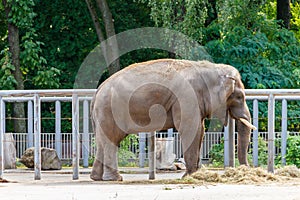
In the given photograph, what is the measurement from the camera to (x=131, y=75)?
698 inches

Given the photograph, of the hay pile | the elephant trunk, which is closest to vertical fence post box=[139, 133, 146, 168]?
the elephant trunk

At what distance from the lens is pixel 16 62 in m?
29.2

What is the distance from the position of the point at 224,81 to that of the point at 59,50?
561 inches

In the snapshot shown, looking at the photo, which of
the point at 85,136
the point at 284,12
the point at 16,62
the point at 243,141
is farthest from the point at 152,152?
the point at 284,12

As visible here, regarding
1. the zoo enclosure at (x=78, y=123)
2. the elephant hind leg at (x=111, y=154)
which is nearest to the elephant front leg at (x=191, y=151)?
the elephant hind leg at (x=111, y=154)

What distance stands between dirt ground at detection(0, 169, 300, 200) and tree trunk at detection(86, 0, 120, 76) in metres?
12.7

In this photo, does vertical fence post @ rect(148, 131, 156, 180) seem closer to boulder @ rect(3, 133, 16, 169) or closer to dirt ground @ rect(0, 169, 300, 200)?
dirt ground @ rect(0, 169, 300, 200)

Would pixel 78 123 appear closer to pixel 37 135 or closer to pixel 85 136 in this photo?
pixel 37 135

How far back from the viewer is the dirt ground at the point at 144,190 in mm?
13789

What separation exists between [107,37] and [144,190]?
15.5 meters

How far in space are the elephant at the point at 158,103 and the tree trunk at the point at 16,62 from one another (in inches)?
426

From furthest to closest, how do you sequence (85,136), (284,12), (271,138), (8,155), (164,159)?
1. (284,12)
2. (85,136)
3. (8,155)
4. (164,159)
5. (271,138)

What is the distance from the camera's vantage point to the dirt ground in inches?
543

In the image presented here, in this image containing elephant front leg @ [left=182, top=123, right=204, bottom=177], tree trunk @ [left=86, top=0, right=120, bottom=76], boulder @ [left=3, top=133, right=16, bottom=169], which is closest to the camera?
elephant front leg @ [left=182, top=123, right=204, bottom=177]
